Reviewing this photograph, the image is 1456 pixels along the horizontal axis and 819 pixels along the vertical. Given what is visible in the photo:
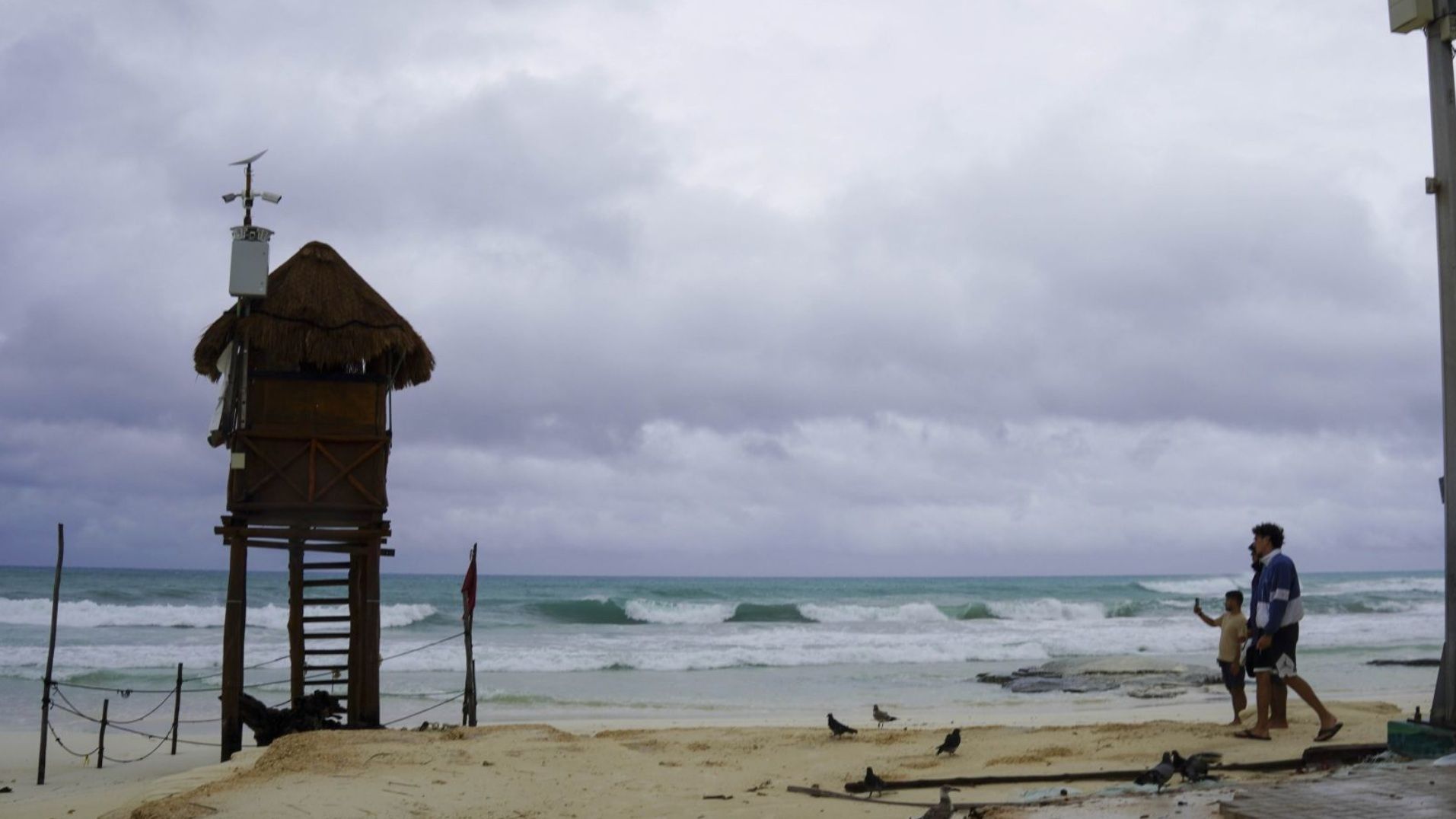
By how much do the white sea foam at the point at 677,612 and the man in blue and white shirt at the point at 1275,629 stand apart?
4255 centimetres

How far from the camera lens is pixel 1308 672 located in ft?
81.7

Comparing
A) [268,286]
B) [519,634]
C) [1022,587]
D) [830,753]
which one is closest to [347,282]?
[268,286]

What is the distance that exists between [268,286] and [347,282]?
94 cm

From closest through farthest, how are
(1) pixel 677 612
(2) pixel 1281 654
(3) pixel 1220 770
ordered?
1. (3) pixel 1220 770
2. (2) pixel 1281 654
3. (1) pixel 677 612

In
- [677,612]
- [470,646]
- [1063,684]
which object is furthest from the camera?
[677,612]

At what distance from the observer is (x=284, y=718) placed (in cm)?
1482

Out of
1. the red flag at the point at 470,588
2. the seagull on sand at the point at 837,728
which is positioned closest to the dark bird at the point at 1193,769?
the seagull on sand at the point at 837,728

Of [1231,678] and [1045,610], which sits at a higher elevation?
[1231,678]

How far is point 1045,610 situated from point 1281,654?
47706 mm

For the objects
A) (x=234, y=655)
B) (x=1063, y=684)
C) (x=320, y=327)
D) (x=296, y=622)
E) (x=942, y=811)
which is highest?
(x=320, y=327)

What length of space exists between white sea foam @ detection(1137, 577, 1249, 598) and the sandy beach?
64994 millimetres

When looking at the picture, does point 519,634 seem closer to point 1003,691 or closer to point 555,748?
point 1003,691

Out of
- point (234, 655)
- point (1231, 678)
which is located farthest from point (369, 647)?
point (1231, 678)

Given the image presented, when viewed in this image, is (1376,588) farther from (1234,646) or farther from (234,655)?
(234,655)
